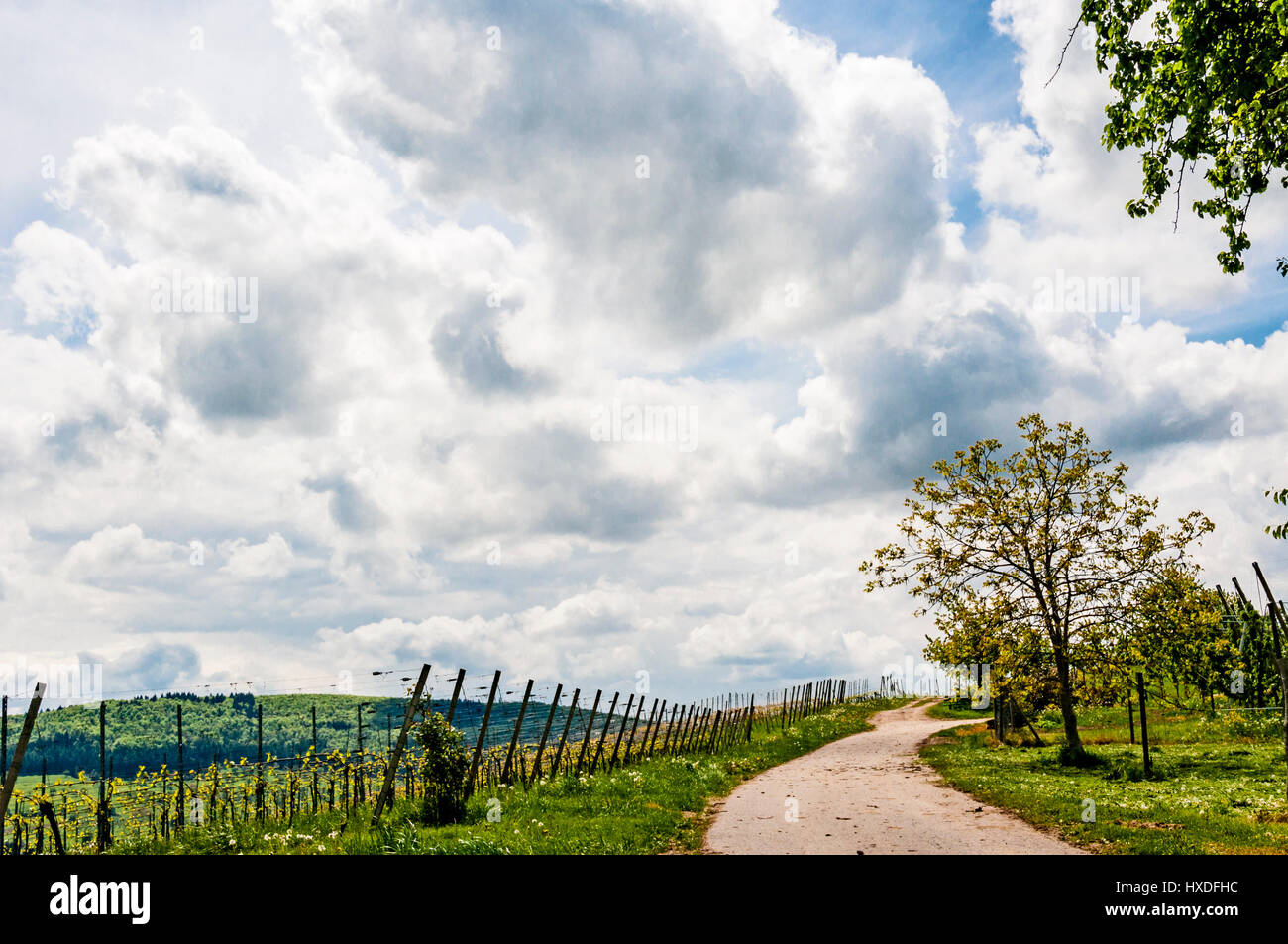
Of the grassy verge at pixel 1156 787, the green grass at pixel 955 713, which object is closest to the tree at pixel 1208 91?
the grassy verge at pixel 1156 787

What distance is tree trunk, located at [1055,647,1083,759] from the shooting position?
25.2 m

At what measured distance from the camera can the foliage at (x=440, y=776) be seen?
50.8 feet

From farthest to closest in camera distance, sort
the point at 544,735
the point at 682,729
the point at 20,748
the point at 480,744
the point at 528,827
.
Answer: the point at 682,729 → the point at 544,735 → the point at 480,744 → the point at 528,827 → the point at 20,748

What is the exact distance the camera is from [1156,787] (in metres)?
19.4

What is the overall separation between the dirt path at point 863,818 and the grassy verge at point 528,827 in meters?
1.06

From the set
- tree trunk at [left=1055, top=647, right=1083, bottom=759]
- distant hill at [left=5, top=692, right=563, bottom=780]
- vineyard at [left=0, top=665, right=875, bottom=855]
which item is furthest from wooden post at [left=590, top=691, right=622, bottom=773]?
distant hill at [left=5, top=692, right=563, bottom=780]

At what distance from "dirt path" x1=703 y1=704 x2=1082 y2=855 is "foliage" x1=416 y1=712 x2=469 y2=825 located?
195 inches

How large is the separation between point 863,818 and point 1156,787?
846cm

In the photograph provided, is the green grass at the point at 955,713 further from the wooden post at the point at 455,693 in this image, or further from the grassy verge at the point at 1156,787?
the wooden post at the point at 455,693

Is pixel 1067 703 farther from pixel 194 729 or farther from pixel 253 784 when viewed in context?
pixel 194 729

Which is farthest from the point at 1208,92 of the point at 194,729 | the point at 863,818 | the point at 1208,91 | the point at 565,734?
the point at 194,729
